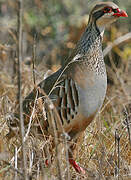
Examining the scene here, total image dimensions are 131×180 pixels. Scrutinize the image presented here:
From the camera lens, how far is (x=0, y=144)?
3018 mm

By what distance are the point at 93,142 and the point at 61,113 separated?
0.41 meters

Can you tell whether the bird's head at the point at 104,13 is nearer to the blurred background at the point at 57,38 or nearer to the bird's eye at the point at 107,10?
the bird's eye at the point at 107,10

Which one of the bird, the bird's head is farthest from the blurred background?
the bird's head

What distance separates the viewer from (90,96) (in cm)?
333

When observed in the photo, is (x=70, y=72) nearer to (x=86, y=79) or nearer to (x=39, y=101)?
(x=86, y=79)

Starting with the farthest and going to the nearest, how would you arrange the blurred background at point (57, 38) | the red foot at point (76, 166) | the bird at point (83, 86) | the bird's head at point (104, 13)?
the blurred background at point (57, 38) < the bird's head at point (104, 13) < the bird at point (83, 86) < the red foot at point (76, 166)

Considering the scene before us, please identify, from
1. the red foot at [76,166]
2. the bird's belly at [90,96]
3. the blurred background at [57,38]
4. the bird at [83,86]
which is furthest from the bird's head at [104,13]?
the blurred background at [57,38]

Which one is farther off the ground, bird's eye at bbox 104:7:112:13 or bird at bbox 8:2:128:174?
bird's eye at bbox 104:7:112:13

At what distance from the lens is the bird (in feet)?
11.0

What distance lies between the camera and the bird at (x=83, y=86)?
3350 millimetres

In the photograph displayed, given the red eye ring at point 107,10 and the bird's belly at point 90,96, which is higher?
the red eye ring at point 107,10

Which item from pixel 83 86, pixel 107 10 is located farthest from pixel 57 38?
pixel 83 86

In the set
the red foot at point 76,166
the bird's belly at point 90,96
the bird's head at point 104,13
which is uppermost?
the bird's head at point 104,13

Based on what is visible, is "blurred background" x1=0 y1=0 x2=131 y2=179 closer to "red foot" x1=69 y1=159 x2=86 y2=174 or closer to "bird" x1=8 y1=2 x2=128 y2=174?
"bird" x1=8 y1=2 x2=128 y2=174
